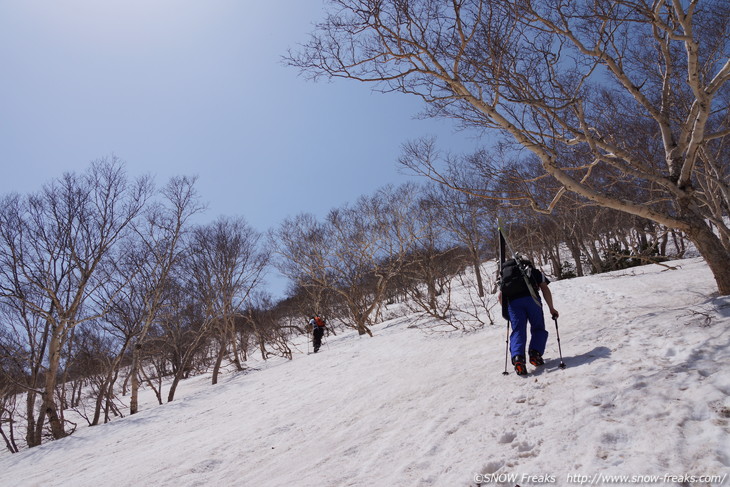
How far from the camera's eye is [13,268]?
10.5m

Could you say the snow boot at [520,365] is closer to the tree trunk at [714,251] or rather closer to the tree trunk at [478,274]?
the tree trunk at [714,251]

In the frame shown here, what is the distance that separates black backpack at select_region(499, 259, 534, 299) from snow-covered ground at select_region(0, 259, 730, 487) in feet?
2.84

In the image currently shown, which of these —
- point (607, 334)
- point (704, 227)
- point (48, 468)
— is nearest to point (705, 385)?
point (607, 334)

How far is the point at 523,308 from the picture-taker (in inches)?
165

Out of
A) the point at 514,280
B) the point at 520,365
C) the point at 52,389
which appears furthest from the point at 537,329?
the point at 52,389

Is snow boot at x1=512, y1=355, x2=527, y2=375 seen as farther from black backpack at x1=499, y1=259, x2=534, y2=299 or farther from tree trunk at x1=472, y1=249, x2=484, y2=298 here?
tree trunk at x1=472, y1=249, x2=484, y2=298

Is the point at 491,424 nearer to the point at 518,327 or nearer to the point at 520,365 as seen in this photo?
the point at 520,365

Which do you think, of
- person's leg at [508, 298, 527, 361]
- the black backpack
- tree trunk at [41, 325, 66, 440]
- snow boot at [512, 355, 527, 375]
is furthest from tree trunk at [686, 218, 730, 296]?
tree trunk at [41, 325, 66, 440]

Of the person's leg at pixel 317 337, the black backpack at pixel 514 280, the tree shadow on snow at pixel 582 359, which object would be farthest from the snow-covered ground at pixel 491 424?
the person's leg at pixel 317 337

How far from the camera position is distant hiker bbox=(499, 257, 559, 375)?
3.96 m

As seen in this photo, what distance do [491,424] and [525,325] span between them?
1.60 metres

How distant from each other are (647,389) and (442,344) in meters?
5.02

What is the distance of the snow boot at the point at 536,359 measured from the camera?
393 cm

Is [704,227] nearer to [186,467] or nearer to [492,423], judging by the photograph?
[492,423]
